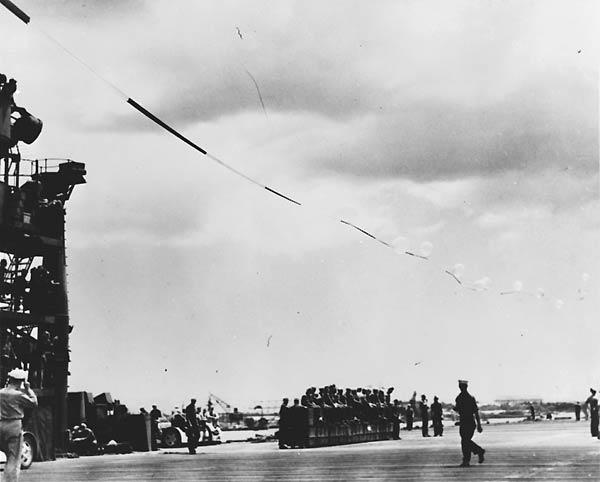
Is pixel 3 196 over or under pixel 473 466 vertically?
over

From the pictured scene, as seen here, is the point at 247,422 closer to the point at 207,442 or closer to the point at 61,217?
the point at 207,442

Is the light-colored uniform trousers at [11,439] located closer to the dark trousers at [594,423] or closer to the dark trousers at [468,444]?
the dark trousers at [468,444]

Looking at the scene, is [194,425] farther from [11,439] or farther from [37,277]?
[11,439]

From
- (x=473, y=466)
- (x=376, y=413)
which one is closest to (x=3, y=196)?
(x=376, y=413)

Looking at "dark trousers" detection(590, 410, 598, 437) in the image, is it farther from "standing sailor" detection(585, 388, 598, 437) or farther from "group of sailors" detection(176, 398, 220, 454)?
"group of sailors" detection(176, 398, 220, 454)

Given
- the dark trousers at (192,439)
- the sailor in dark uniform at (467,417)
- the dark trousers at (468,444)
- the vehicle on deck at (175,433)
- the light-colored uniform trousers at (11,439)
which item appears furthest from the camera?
the vehicle on deck at (175,433)

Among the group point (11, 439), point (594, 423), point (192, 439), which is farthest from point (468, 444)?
point (594, 423)

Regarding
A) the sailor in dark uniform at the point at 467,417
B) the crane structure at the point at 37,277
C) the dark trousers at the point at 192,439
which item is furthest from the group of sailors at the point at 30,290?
the sailor in dark uniform at the point at 467,417

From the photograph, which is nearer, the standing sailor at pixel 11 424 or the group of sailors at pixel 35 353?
the standing sailor at pixel 11 424

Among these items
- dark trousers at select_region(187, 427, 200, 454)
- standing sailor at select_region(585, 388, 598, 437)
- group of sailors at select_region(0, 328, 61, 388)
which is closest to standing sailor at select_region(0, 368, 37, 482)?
dark trousers at select_region(187, 427, 200, 454)
